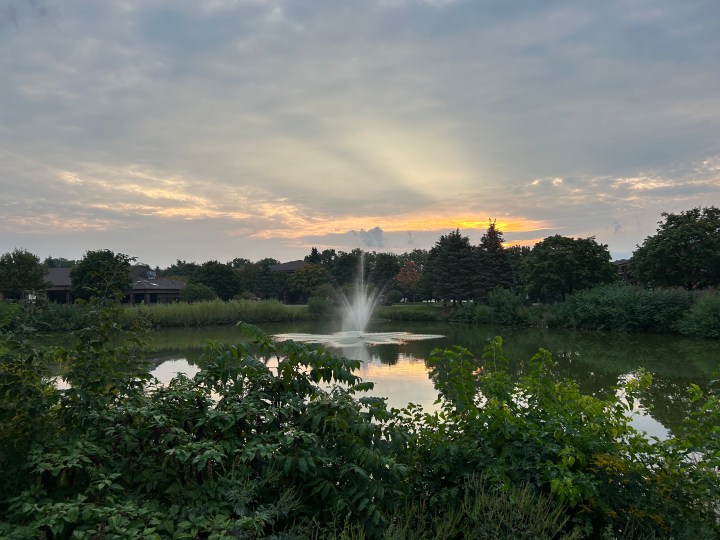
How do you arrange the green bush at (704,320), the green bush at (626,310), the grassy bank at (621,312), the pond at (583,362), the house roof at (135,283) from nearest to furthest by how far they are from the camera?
1. the pond at (583,362)
2. the green bush at (704,320)
3. the grassy bank at (621,312)
4. the green bush at (626,310)
5. the house roof at (135,283)

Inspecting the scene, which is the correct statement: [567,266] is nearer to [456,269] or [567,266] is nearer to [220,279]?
[456,269]

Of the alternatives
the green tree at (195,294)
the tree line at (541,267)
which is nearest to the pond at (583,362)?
the tree line at (541,267)

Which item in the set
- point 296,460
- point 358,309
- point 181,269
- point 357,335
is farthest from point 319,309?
point 181,269

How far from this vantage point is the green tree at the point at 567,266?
3994 cm

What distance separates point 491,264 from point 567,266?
10.5 meters

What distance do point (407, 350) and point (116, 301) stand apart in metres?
18.9

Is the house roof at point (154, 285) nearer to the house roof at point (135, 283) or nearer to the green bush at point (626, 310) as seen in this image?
the house roof at point (135, 283)

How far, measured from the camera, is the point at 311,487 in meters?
3.36

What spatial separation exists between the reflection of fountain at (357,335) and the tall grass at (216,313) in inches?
239

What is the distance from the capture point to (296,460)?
318cm

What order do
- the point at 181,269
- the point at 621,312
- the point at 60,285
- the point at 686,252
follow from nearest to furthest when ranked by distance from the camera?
1. the point at 621,312
2. the point at 686,252
3. the point at 60,285
4. the point at 181,269

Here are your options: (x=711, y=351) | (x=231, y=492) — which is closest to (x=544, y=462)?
(x=231, y=492)

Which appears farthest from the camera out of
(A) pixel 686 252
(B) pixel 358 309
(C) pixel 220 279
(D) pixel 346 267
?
(D) pixel 346 267

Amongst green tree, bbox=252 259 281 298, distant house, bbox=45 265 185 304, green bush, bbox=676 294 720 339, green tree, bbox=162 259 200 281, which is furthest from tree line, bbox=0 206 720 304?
green tree, bbox=162 259 200 281
